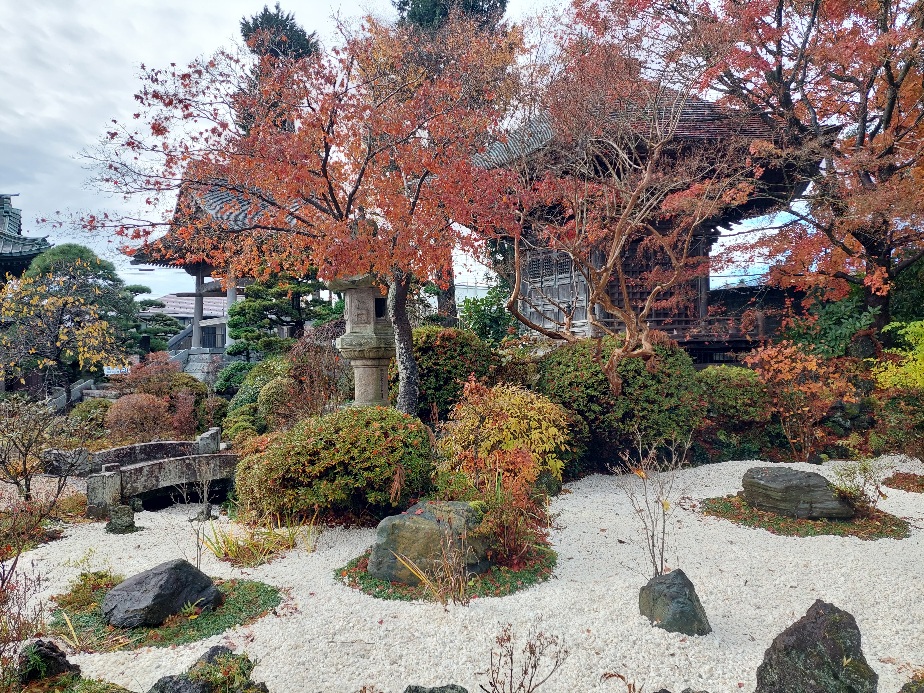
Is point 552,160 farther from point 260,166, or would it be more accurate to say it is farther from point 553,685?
point 553,685

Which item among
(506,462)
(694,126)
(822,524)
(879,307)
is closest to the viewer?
(506,462)

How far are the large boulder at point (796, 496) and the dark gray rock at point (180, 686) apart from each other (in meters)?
5.53

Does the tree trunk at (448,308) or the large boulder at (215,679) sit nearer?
the large boulder at (215,679)

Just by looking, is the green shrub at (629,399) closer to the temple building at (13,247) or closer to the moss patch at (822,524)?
the moss patch at (822,524)

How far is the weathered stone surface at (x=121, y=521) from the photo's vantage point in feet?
18.6

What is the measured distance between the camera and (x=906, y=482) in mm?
6965

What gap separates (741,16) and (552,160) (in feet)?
12.4

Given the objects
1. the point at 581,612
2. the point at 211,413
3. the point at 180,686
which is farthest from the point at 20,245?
the point at 581,612

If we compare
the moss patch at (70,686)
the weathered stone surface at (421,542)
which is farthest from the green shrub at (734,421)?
the moss patch at (70,686)

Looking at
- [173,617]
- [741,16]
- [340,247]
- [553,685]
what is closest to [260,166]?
[340,247]

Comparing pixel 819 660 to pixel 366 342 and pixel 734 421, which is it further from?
pixel 734 421

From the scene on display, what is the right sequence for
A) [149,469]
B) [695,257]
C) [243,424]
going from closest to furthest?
[149,469], [243,424], [695,257]

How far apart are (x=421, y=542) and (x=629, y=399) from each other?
3953 mm

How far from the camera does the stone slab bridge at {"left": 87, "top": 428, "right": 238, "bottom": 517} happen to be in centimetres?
634
